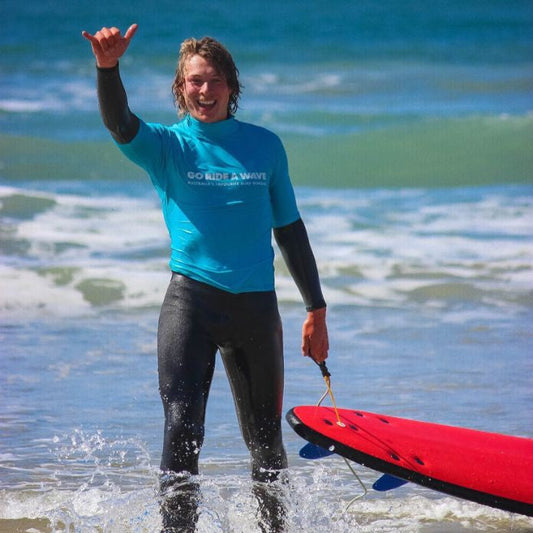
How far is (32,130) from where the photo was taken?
17.1 meters

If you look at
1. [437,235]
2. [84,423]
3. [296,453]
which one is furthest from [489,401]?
[437,235]

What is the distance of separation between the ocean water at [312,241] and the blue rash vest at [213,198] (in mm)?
738

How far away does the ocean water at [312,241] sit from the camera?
4.84 metres

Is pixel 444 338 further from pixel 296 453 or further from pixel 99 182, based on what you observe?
pixel 99 182

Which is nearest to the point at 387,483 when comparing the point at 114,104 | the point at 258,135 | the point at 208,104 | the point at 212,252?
the point at 212,252

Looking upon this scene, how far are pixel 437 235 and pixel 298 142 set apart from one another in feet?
19.8

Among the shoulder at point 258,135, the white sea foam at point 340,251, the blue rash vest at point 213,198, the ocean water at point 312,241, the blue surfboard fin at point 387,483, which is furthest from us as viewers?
the white sea foam at point 340,251

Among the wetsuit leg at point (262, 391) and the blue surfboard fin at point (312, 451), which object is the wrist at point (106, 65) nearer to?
the wetsuit leg at point (262, 391)

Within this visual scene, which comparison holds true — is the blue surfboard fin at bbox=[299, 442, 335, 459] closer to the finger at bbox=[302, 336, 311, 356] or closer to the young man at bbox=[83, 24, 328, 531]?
the young man at bbox=[83, 24, 328, 531]

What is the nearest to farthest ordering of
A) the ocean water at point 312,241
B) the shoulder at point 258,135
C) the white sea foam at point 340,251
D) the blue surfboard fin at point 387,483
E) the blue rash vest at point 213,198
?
the blue rash vest at point 213,198 < the shoulder at point 258,135 < the blue surfboard fin at point 387,483 < the ocean water at point 312,241 < the white sea foam at point 340,251

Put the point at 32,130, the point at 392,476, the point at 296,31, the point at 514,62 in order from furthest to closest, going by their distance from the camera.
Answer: the point at 296,31 < the point at 514,62 < the point at 32,130 < the point at 392,476

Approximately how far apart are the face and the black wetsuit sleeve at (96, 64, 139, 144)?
0.84ft

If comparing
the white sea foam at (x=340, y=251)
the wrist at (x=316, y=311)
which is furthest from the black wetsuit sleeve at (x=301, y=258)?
the white sea foam at (x=340, y=251)

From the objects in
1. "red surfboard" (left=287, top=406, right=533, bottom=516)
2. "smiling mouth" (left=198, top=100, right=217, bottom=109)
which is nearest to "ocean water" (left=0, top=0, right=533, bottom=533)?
"red surfboard" (left=287, top=406, right=533, bottom=516)
